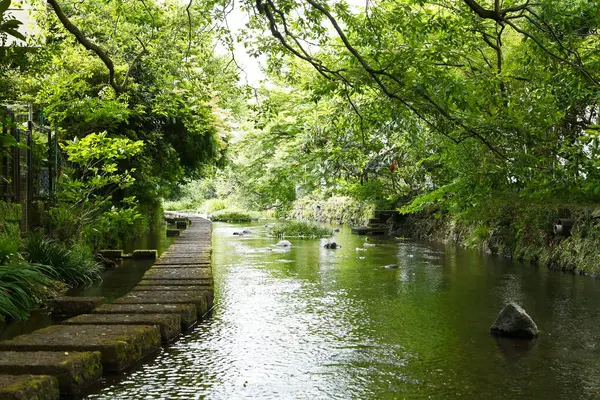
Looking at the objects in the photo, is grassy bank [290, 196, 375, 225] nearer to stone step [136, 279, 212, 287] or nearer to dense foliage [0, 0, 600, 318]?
dense foliage [0, 0, 600, 318]

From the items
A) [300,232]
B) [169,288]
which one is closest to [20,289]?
[169,288]

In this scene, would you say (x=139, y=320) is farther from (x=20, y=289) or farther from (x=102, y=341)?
(x=20, y=289)

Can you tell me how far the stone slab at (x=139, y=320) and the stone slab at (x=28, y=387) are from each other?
1.38m

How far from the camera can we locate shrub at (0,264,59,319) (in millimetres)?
6254

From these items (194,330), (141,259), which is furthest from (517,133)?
(141,259)

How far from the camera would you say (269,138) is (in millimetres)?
21547

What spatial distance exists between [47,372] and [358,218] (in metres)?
23.0

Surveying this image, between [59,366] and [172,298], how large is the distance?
2417mm

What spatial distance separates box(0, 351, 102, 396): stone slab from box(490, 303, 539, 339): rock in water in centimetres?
390

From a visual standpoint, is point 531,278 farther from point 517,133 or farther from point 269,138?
Answer: point 269,138

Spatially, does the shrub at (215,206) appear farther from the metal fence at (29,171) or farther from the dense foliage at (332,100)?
the metal fence at (29,171)

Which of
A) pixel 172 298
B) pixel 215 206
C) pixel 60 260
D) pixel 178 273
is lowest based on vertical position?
pixel 172 298

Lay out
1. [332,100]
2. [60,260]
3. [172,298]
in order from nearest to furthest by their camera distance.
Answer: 1. [172,298]
2. [60,260]
3. [332,100]

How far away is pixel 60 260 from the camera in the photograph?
8.58 meters
